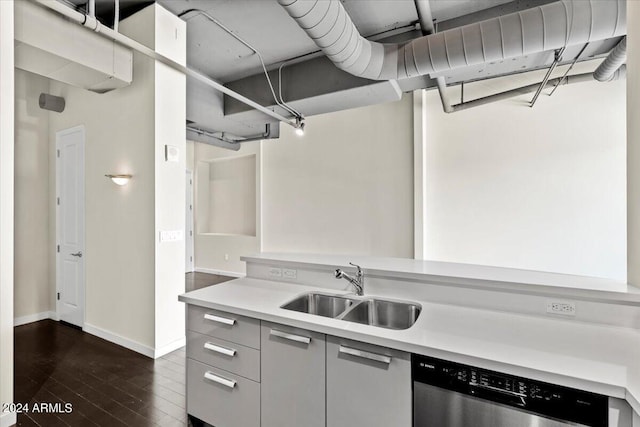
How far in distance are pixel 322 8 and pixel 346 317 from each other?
6.44ft

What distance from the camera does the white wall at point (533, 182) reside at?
11.9 feet

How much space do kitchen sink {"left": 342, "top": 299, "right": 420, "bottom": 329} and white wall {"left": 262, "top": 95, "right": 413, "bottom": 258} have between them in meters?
2.97

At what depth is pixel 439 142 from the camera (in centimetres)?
450

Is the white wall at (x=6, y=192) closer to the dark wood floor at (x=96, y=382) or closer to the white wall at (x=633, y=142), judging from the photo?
the dark wood floor at (x=96, y=382)

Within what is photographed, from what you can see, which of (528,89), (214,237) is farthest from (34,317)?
(528,89)

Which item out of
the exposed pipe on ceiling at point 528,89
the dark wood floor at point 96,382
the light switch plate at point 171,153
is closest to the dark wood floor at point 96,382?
the dark wood floor at point 96,382

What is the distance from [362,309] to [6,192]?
232 cm

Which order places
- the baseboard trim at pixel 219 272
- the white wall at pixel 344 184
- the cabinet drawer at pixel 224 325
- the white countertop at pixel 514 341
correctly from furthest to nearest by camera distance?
the baseboard trim at pixel 219 272, the white wall at pixel 344 184, the cabinet drawer at pixel 224 325, the white countertop at pixel 514 341

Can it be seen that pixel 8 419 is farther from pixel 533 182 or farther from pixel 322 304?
pixel 533 182

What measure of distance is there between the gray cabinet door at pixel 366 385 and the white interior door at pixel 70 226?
3.54 metres

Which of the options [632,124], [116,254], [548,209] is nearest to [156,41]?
[116,254]

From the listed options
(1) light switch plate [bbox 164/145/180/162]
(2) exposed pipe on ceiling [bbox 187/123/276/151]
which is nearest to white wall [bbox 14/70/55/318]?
(2) exposed pipe on ceiling [bbox 187/123/276/151]

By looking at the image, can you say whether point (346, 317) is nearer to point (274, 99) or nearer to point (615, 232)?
point (274, 99)

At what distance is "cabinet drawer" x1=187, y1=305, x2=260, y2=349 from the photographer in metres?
1.69
